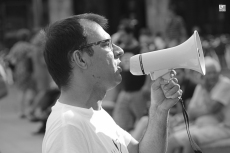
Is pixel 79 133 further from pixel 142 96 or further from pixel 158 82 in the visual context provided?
pixel 142 96

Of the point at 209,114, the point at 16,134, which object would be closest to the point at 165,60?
the point at 209,114

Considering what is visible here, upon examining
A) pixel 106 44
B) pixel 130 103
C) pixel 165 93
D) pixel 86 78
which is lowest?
pixel 130 103

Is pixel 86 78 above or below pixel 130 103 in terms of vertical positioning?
above

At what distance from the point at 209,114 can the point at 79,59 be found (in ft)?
11.0

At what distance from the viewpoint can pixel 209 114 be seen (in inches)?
195

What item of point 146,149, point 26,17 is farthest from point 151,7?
point 146,149

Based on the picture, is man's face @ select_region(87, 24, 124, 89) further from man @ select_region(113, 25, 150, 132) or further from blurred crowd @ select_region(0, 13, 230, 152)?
man @ select_region(113, 25, 150, 132)

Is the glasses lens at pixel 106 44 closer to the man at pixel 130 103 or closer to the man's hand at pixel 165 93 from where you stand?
the man's hand at pixel 165 93

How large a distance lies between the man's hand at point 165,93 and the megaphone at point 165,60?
4cm

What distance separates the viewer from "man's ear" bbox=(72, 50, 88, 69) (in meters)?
1.86

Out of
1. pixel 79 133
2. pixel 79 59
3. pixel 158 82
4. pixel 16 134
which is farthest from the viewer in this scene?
pixel 16 134

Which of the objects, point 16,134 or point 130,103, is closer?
point 130,103

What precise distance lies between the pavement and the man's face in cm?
482

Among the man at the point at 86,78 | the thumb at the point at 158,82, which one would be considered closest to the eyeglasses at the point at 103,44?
the man at the point at 86,78
